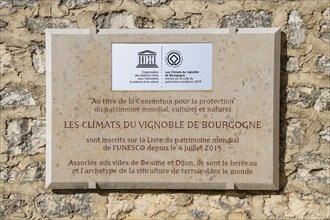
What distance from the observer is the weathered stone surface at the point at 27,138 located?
375cm

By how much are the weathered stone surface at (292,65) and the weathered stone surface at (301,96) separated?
0.38 ft

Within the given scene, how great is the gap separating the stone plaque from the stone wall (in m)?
0.08

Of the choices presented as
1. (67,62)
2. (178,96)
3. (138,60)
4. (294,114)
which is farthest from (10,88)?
(294,114)

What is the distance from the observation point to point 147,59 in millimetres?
3695

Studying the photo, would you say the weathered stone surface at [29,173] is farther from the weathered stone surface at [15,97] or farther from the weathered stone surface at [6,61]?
the weathered stone surface at [6,61]

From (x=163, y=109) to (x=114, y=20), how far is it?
0.63 m

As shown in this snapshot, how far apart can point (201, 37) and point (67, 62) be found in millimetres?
828

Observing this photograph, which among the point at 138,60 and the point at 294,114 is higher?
the point at 138,60

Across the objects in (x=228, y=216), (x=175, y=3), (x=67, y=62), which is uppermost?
(x=175, y=3)

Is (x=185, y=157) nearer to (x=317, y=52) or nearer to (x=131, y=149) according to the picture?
(x=131, y=149)

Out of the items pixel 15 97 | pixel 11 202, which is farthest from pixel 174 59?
pixel 11 202

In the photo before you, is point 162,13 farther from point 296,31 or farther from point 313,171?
point 313,171

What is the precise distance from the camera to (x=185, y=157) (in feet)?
12.0

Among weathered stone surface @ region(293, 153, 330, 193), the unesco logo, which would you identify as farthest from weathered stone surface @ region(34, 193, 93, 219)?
weathered stone surface @ region(293, 153, 330, 193)
